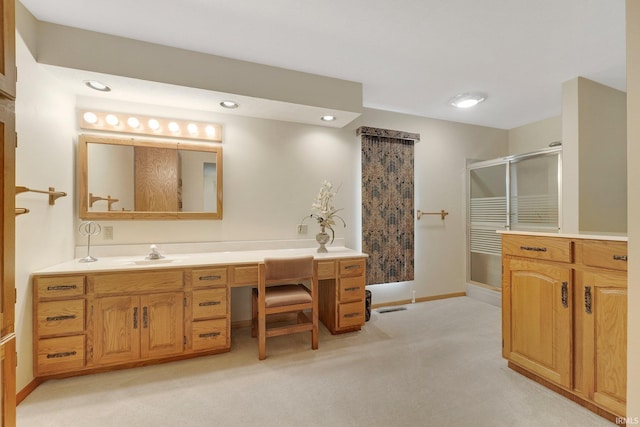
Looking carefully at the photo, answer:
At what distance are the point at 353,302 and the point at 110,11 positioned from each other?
9.69 feet

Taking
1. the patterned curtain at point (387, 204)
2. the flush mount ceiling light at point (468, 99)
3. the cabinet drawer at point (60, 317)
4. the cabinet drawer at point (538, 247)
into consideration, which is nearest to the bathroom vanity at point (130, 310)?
the cabinet drawer at point (60, 317)

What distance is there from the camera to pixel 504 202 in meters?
3.51

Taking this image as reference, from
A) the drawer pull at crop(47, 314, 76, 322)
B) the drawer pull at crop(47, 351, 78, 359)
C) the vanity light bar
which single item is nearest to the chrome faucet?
the drawer pull at crop(47, 314, 76, 322)

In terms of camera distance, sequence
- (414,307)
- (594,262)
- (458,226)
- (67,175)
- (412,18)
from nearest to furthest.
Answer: (594,262)
(412,18)
(67,175)
(414,307)
(458,226)

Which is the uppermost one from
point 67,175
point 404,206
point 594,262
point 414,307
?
point 67,175

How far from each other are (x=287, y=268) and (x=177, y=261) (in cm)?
96

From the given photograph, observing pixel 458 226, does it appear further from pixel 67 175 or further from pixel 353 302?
pixel 67 175

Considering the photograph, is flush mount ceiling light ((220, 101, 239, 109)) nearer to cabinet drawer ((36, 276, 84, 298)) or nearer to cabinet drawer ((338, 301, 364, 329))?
cabinet drawer ((36, 276, 84, 298))

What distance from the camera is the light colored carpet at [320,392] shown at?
1.53 m

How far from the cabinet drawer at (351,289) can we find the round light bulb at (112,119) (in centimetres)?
258

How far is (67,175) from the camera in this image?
87.8 inches

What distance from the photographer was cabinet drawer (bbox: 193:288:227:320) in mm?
2141

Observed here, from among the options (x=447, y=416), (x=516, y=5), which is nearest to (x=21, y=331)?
(x=447, y=416)

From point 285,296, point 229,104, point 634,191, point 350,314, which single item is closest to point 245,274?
point 285,296
